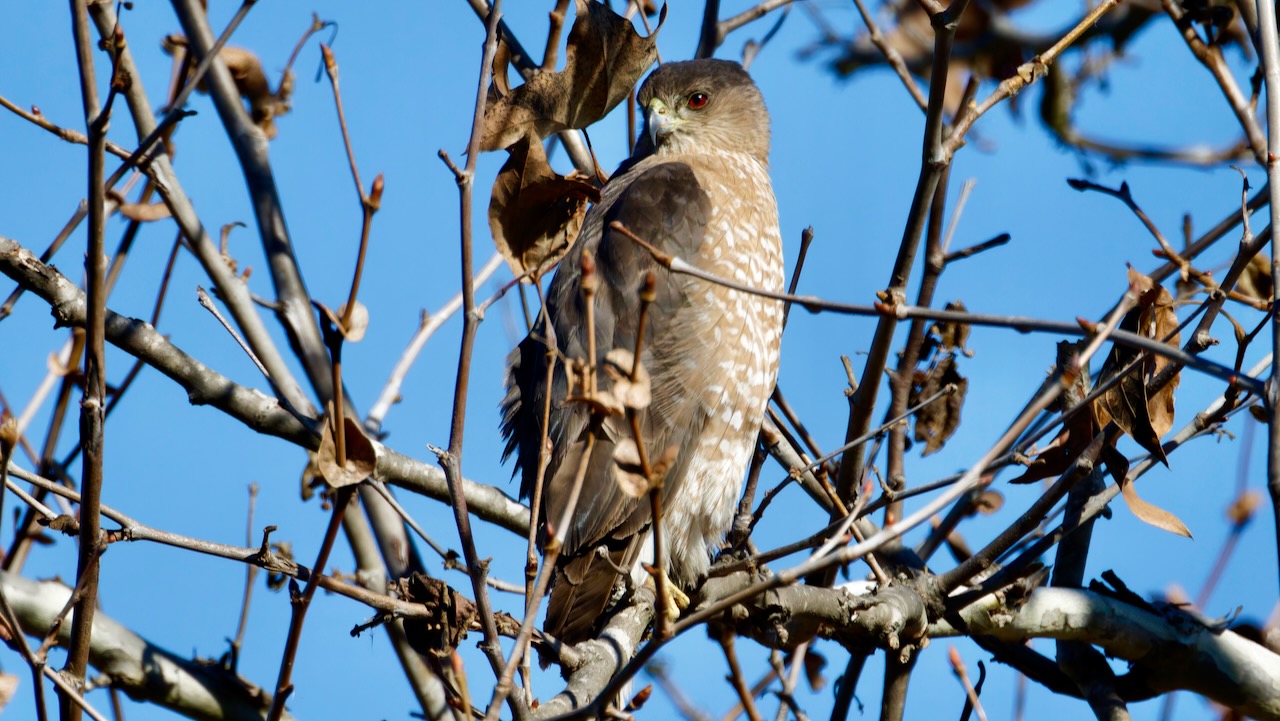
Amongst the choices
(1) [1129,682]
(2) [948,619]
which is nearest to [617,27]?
(2) [948,619]

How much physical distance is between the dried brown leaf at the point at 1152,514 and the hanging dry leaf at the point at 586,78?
62.6 inches

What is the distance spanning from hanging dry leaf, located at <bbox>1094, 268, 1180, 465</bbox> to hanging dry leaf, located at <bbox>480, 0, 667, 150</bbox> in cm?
127

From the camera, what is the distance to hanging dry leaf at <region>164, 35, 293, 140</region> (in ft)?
15.1

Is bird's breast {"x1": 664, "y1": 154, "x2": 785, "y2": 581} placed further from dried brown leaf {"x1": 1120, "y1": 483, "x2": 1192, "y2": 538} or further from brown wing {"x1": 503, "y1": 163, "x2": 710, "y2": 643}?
dried brown leaf {"x1": 1120, "y1": 483, "x2": 1192, "y2": 538}

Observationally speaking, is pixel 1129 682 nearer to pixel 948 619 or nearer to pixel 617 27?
pixel 948 619

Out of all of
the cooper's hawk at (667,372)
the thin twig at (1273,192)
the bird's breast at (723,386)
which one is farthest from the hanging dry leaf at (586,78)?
the thin twig at (1273,192)

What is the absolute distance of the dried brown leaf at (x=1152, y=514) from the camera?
9.62 feet

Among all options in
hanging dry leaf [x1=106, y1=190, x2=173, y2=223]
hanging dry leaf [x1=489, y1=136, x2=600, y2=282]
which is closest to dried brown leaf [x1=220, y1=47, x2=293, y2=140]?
hanging dry leaf [x1=106, y1=190, x2=173, y2=223]

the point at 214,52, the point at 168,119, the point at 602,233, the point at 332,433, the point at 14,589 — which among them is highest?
the point at 602,233

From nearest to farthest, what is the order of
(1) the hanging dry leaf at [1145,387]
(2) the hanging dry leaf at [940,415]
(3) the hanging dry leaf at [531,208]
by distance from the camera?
(3) the hanging dry leaf at [531,208] < (1) the hanging dry leaf at [1145,387] < (2) the hanging dry leaf at [940,415]

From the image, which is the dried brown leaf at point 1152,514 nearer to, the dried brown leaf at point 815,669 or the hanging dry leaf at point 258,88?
the dried brown leaf at point 815,669

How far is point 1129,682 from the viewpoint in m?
3.72

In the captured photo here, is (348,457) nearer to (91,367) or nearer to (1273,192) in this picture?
(91,367)

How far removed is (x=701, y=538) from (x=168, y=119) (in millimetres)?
2455
